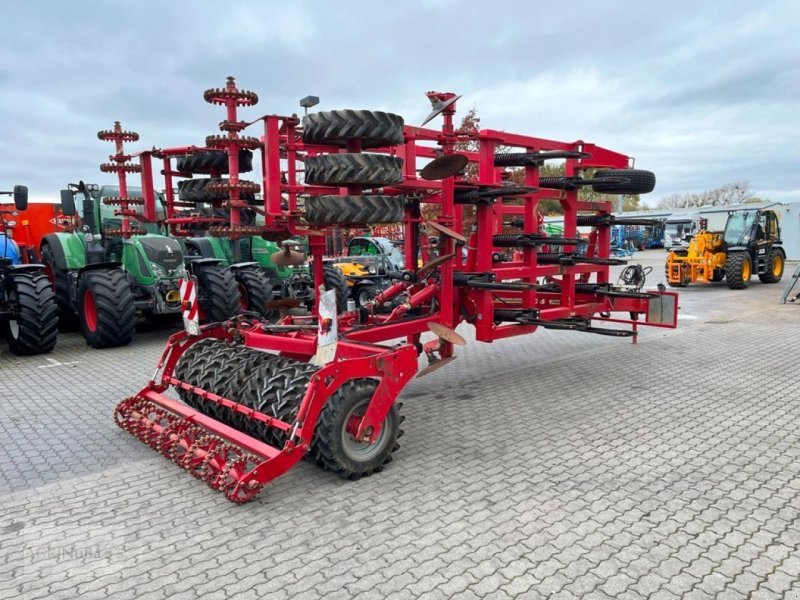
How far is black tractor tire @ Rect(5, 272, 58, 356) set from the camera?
7.75 meters

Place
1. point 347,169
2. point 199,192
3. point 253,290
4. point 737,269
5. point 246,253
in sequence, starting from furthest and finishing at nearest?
point 737,269, point 246,253, point 253,290, point 199,192, point 347,169

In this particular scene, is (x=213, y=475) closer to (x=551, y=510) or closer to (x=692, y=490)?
(x=551, y=510)

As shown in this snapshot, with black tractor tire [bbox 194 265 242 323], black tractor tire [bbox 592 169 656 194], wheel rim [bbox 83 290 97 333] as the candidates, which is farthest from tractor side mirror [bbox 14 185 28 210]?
black tractor tire [bbox 592 169 656 194]

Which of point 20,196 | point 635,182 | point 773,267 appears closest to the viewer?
point 635,182

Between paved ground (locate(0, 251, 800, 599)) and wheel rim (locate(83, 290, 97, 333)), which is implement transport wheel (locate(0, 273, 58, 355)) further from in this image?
paved ground (locate(0, 251, 800, 599))

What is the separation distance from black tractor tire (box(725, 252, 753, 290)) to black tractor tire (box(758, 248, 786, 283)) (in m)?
1.93

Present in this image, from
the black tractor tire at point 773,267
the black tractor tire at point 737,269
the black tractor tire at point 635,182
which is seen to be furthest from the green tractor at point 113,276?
the black tractor tire at point 773,267

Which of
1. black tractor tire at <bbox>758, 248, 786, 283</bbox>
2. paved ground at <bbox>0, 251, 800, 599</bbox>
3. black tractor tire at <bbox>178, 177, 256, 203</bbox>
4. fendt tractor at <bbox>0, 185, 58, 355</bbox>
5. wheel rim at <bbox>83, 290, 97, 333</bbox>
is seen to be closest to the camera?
paved ground at <bbox>0, 251, 800, 599</bbox>

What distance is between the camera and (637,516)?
10.8 feet

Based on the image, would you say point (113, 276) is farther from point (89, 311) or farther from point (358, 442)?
point (358, 442)

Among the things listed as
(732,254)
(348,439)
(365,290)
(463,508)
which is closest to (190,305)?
(348,439)

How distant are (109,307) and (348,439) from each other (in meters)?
5.90

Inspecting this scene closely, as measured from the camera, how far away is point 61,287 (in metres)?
9.48

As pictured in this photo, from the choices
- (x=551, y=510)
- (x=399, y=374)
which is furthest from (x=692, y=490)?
(x=399, y=374)
